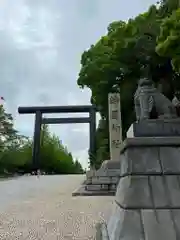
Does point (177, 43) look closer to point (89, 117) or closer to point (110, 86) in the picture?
point (110, 86)

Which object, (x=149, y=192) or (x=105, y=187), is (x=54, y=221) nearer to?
(x=149, y=192)

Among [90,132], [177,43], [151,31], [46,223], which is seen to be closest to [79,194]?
[46,223]

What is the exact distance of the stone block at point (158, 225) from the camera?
200 cm

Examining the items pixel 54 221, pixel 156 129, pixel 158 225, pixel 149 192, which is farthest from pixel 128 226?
pixel 54 221

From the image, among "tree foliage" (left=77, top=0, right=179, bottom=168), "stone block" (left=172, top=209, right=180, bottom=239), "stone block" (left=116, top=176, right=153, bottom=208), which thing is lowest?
"stone block" (left=172, top=209, right=180, bottom=239)

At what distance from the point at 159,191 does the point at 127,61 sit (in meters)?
9.97

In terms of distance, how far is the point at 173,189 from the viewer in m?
2.29

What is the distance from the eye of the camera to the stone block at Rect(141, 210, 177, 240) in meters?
2.00

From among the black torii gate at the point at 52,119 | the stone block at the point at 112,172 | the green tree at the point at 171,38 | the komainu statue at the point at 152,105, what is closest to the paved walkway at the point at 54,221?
the komainu statue at the point at 152,105

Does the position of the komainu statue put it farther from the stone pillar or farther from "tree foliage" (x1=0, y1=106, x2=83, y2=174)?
"tree foliage" (x1=0, y1=106, x2=83, y2=174)

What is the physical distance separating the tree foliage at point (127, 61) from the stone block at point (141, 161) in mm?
7371

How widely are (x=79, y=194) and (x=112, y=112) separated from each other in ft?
15.7

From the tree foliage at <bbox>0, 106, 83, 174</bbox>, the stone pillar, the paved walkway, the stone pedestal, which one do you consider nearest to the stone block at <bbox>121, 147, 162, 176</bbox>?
the stone pedestal

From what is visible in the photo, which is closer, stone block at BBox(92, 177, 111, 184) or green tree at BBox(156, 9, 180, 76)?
green tree at BBox(156, 9, 180, 76)
